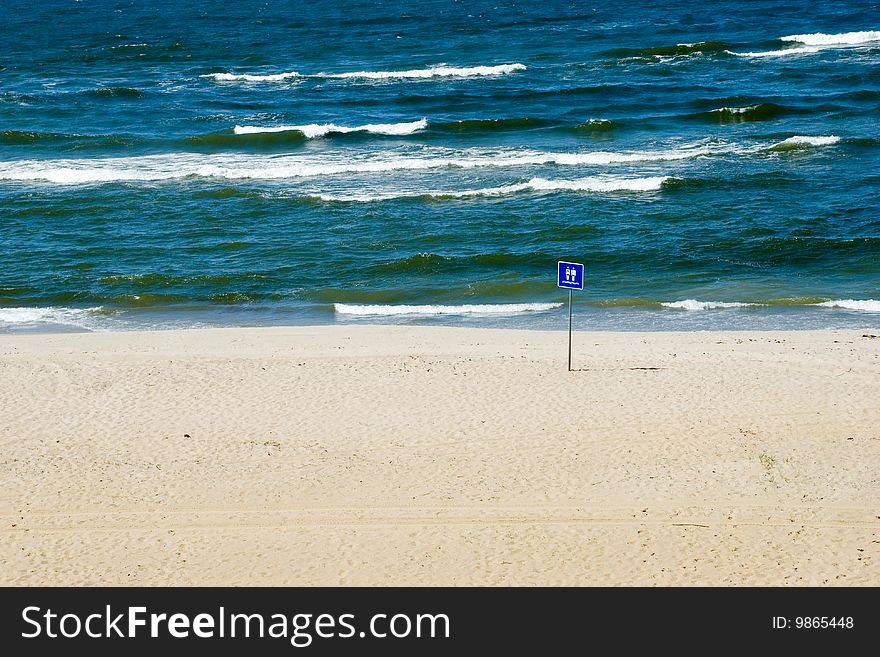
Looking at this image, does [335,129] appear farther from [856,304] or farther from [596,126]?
[856,304]

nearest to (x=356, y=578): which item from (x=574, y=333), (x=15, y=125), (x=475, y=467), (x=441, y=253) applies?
(x=475, y=467)

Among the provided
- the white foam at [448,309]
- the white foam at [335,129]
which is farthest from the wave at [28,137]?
the white foam at [448,309]

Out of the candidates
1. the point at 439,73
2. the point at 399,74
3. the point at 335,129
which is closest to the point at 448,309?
the point at 335,129

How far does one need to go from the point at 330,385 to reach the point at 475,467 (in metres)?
3.81

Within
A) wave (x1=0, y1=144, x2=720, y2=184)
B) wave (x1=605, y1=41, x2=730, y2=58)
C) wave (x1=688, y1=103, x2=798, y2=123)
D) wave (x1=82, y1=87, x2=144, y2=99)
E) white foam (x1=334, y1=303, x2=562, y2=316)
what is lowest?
white foam (x1=334, y1=303, x2=562, y2=316)

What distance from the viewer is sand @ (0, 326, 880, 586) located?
10.5m

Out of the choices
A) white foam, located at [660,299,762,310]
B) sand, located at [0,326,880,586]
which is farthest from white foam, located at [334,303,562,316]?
sand, located at [0,326,880,586]

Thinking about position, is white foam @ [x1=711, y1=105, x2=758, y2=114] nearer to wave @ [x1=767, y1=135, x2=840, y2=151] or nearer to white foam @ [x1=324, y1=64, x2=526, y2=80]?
wave @ [x1=767, y1=135, x2=840, y2=151]

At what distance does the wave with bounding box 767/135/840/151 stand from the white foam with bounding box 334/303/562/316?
13.7 meters

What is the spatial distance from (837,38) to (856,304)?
3134 cm

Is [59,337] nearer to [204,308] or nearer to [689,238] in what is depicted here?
[204,308]

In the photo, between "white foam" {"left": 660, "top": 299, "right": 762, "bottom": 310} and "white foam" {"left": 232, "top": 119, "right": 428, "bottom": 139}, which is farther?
"white foam" {"left": 232, "top": 119, "right": 428, "bottom": 139}

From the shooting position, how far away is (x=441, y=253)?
25.0 m

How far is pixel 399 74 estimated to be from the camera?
4597 centimetres
